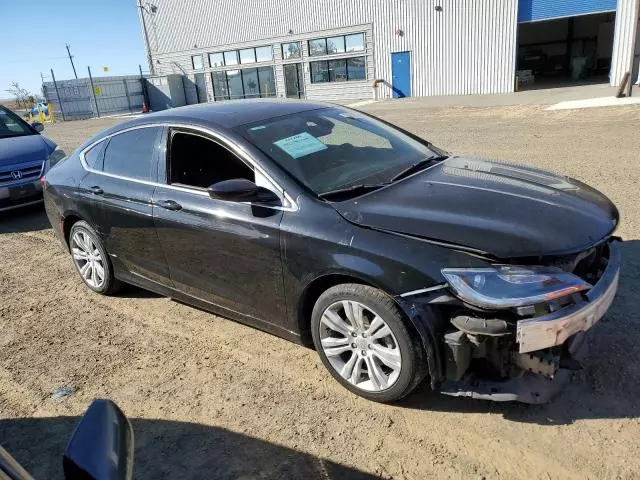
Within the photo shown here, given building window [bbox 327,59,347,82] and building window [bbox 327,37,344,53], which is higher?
building window [bbox 327,37,344,53]

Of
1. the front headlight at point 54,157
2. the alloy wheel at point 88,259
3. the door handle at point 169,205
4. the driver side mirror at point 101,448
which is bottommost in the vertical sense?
the alloy wheel at point 88,259

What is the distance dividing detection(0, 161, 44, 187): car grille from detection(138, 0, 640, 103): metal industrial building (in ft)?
70.7

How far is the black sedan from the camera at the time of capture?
259 centimetres

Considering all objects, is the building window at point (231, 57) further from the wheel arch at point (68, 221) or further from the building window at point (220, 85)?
the wheel arch at point (68, 221)

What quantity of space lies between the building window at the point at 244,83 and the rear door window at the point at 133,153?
2994 centimetres

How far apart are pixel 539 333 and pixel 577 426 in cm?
67

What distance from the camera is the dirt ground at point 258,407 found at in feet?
8.53

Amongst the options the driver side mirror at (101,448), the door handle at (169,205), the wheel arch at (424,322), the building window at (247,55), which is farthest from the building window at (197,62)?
the driver side mirror at (101,448)

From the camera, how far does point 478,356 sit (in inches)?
104

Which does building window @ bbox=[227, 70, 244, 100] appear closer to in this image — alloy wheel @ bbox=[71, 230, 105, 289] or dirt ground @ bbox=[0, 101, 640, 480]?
alloy wheel @ bbox=[71, 230, 105, 289]

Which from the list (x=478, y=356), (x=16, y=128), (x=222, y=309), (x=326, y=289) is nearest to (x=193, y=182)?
(x=222, y=309)

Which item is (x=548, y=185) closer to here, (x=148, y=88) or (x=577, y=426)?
(x=577, y=426)

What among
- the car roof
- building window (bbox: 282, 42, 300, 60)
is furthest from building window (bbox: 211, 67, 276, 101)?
the car roof

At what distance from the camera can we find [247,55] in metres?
33.9
